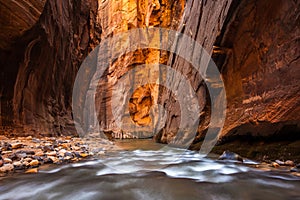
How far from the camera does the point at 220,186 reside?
2074mm

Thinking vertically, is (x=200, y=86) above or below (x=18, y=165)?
above

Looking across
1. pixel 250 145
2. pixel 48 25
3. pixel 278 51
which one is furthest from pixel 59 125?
pixel 278 51

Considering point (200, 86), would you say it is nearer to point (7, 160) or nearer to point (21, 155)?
point (21, 155)

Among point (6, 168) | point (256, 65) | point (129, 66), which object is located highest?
point (129, 66)

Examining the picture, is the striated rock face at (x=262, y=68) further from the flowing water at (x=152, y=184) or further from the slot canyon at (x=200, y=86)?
the flowing water at (x=152, y=184)

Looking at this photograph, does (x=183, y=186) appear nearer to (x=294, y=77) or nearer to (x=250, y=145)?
(x=250, y=145)

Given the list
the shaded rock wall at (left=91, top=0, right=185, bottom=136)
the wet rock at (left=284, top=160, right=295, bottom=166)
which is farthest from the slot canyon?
the shaded rock wall at (left=91, top=0, right=185, bottom=136)

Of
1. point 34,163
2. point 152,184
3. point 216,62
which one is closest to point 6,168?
point 34,163

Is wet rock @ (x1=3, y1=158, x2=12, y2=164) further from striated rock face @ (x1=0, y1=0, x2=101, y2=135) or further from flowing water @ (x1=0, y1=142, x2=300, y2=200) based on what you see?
striated rock face @ (x1=0, y1=0, x2=101, y2=135)

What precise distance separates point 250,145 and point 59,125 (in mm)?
7317

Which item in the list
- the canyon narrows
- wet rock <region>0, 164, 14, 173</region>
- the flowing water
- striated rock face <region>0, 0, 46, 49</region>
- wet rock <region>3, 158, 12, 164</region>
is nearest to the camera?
the flowing water

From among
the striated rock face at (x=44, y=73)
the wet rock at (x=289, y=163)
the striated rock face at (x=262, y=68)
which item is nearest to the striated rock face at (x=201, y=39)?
the striated rock face at (x=262, y=68)

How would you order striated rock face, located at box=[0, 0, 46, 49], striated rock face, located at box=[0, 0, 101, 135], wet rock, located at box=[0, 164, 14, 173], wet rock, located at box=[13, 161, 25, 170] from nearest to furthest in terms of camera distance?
wet rock, located at box=[0, 164, 14, 173]
wet rock, located at box=[13, 161, 25, 170]
striated rock face, located at box=[0, 0, 46, 49]
striated rock face, located at box=[0, 0, 101, 135]

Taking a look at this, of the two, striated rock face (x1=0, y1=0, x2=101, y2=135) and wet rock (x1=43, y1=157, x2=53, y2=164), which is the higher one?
striated rock face (x1=0, y1=0, x2=101, y2=135)
